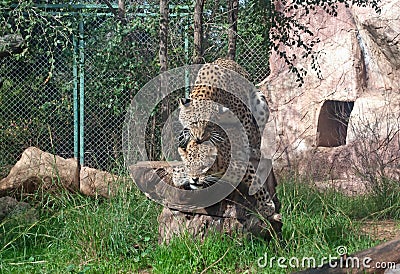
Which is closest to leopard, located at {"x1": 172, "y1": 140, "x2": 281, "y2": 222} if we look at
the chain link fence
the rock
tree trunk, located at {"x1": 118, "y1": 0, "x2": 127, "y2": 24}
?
the rock

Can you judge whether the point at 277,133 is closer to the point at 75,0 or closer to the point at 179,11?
the point at 179,11

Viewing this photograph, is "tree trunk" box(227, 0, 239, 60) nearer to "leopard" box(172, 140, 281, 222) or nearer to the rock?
the rock

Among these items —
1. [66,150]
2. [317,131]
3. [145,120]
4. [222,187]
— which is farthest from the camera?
[317,131]

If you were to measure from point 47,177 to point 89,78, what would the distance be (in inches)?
75.0

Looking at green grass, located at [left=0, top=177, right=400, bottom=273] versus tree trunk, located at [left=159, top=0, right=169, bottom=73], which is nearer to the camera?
green grass, located at [left=0, top=177, right=400, bottom=273]

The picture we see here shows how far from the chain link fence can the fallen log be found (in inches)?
164

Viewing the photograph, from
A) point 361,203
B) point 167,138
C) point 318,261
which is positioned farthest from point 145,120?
point 318,261

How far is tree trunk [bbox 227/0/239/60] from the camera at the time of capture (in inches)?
278

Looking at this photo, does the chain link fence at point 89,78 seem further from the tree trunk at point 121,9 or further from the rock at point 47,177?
the rock at point 47,177

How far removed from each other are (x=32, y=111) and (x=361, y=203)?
4.09 m

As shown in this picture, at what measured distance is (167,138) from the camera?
6086 millimetres

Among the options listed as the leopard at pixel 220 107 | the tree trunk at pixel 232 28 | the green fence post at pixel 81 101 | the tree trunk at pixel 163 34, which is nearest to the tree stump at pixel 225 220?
the leopard at pixel 220 107

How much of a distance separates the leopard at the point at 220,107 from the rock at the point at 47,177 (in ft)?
4.85

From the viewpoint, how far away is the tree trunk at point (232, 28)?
7.07 meters
